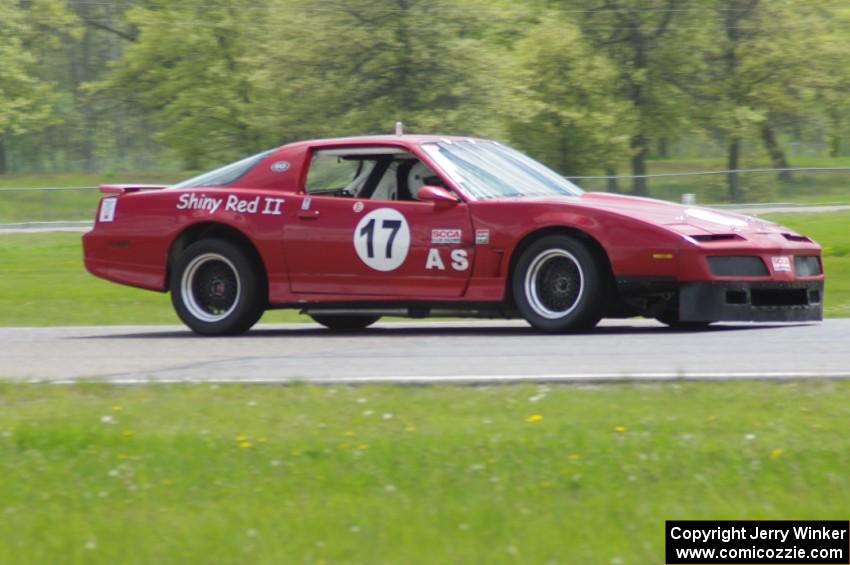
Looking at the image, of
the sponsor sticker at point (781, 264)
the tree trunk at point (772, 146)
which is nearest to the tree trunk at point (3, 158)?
the tree trunk at point (772, 146)

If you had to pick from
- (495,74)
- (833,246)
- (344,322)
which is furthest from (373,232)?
(495,74)

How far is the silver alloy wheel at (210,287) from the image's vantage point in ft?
36.0

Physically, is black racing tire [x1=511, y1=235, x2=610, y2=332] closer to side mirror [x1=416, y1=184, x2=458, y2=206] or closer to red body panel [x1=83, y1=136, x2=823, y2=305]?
red body panel [x1=83, y1=136, x2=823, y2=305]

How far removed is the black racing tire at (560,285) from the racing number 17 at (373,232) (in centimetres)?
93

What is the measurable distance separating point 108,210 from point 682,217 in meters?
4.55

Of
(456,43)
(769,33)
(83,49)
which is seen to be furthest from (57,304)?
(83,49)

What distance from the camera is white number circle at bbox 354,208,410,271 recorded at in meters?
10.2

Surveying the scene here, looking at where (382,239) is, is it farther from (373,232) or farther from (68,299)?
(68,299)

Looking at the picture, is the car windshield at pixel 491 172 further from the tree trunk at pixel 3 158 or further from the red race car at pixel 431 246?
the tree trunk at pixel 3 158

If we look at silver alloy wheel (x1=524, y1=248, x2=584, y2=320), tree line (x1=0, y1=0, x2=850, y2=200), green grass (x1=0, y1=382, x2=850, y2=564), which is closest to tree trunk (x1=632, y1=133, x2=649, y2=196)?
tree line (x1=0, y1=0, x2=850, y2=200)

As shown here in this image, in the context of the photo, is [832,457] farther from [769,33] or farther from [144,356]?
[769,33]

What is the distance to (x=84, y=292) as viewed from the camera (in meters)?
19.0

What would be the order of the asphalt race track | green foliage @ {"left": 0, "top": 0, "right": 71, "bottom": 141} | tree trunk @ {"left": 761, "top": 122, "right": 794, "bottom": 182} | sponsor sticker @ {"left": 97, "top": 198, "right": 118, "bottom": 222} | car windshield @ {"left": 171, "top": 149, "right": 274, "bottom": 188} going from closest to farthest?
the asphalt race track < car windshield @ {"left": 171, "top": 149, "right": 274, "bottom": 188} < sponsor sticker @ {"left": 97, "top": 198, "right": 118, "bottom": 222} < tree trunk @ {"left": 761, "top": 122, "right": 794, "bottom": 182} < green foliage @ {"left": 0, "top": 0, "right": 71, "bottom": 141}

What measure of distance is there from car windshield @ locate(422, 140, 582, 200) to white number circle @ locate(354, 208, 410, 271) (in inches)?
20.4
